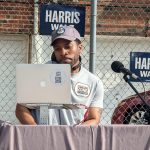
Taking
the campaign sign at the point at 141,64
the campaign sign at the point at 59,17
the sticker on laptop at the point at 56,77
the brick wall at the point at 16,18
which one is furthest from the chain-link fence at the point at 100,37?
the sticker on laptop at the point at 56,77

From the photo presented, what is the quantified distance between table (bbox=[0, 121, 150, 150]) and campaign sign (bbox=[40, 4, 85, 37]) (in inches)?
101

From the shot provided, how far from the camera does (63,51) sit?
15.4 feet

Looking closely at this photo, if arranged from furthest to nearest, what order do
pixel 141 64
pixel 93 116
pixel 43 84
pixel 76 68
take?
1. pixel 141 64
2. pixel 76 68
3. pixel 93 116
4. pixel 43 84

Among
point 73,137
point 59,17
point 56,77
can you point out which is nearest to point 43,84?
point 56,77

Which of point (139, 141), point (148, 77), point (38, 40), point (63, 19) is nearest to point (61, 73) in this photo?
point (139, 141)

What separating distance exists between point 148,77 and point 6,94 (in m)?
4.39

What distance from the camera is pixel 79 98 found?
15.4 ft

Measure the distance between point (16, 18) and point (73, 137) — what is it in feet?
25.6

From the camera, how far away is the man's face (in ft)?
15.4

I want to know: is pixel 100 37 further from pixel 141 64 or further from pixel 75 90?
pixel 75 90

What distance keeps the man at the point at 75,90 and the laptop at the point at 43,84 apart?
1.40 feet

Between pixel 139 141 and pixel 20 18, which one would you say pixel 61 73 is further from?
pixel 20 18

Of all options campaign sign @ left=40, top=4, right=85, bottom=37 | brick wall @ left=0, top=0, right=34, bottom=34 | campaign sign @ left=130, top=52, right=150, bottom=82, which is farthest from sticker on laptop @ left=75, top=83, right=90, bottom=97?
brick wall @ left=0, top=0, right=34, bottom=34

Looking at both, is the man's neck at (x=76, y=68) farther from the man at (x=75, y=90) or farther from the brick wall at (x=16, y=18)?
the brick wall at (x=16, y=18)
